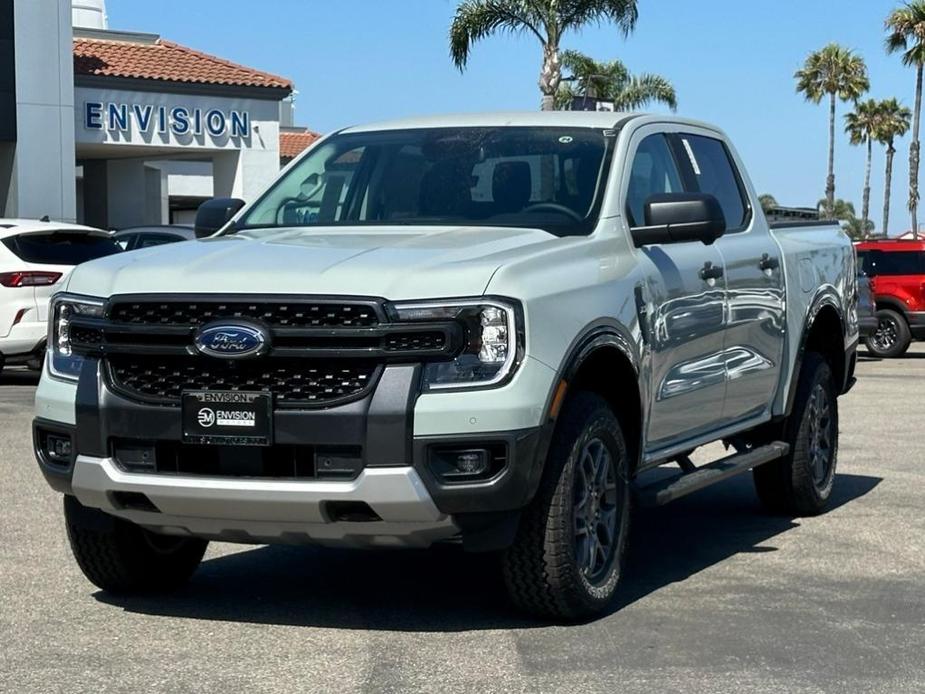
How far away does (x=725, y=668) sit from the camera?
581 cm

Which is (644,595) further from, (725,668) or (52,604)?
(52,604)

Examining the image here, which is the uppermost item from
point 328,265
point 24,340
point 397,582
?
point 328,265

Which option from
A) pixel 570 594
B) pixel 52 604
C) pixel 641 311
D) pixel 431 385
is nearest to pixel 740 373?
pixel 641 311

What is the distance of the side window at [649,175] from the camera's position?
741cm

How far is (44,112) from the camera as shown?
29688 mm

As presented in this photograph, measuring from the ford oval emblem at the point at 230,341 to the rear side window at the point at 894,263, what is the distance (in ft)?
67.5

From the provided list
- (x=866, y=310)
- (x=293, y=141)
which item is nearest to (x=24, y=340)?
(x=866, y=310)

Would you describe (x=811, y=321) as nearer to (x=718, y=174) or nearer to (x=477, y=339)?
(x=718, y=174)

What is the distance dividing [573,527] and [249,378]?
50.8 inches

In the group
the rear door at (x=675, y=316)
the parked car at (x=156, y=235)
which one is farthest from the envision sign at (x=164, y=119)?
the rear door at (x=675, y=316)

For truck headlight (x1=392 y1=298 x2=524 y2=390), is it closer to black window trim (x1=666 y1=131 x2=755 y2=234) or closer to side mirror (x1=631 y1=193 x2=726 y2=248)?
side mirror (x1=631 y1=193 x2=726 y2=248)

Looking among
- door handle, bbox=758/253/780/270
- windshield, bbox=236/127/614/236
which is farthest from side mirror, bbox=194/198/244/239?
door handle, bbox=758/253/780/270

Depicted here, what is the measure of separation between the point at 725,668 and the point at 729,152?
Result: 3.80 metres

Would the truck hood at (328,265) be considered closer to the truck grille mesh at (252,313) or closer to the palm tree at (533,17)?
the truck grille mesh at (252,313)
